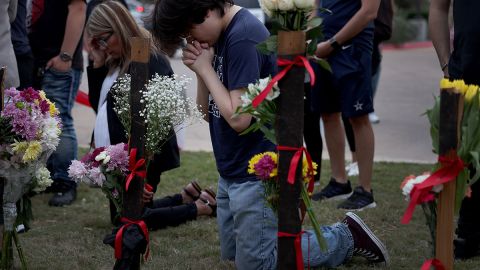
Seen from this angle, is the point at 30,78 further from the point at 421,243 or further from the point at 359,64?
the point at 421,243

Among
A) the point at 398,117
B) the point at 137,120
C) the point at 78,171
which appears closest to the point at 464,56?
the point at 137,120

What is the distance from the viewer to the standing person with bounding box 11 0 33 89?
5094 millimetres

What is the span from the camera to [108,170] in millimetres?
3654

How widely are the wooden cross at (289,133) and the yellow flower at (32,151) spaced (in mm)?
1238

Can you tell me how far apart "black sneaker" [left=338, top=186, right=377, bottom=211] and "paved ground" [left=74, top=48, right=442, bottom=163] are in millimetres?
653

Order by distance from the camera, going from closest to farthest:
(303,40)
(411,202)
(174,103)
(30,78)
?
(411,202) < (303,40) < (174,103) < (30,78)

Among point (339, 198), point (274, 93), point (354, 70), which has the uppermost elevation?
point (274, 93)

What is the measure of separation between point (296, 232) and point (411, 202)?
1.69 feet

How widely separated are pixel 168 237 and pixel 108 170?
4.15 ft

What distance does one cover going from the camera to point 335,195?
18.8 ft

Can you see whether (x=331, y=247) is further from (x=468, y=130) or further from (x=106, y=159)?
(x=468, y=130)

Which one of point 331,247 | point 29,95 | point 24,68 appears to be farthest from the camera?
point 24,68

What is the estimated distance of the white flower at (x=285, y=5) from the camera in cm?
285

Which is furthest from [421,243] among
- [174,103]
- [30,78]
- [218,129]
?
[30,78]
